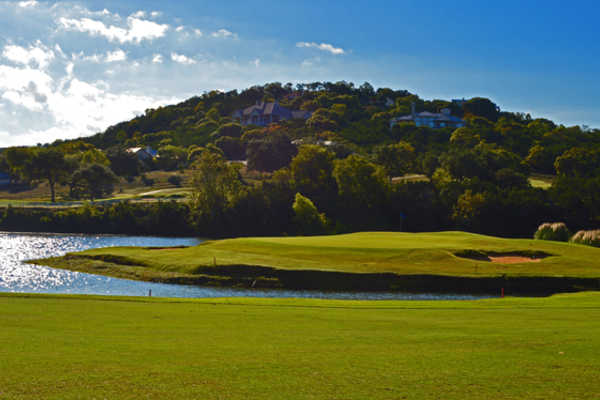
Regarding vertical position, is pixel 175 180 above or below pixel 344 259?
above

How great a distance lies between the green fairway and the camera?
40531 mm

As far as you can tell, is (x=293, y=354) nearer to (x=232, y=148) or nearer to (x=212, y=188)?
Answer: (x=212, y=188)

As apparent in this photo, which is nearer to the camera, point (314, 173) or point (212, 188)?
point (212, 188)

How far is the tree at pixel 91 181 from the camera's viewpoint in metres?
119

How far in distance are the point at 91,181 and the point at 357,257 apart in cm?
8991

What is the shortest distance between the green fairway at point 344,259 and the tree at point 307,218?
31.2 meters

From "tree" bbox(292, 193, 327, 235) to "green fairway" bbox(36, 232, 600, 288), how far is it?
3117cm

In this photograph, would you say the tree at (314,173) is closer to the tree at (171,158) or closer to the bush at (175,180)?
the bush at (175,180)

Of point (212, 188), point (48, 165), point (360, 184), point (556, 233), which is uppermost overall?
point (48, 165)

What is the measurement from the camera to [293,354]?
38.7 feet

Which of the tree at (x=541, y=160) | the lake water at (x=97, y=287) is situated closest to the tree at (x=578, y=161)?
the tree at (x=541, y=160)

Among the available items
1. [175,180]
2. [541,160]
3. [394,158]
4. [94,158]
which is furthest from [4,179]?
[541,160]

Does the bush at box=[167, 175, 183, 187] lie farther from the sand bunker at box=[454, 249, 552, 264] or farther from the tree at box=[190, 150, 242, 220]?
the sand bunker at box=[454, 249, 552, 264]

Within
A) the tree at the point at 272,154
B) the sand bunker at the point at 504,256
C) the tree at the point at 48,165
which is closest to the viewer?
the sand bunker at the point at 504,256
